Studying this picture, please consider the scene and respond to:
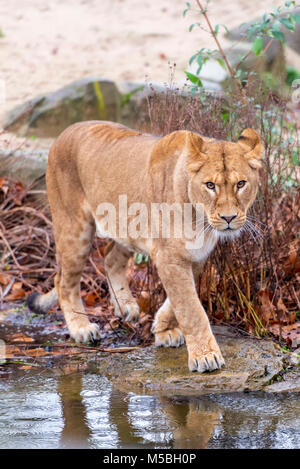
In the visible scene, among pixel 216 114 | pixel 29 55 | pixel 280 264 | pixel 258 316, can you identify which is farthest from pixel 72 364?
pixel 29 55

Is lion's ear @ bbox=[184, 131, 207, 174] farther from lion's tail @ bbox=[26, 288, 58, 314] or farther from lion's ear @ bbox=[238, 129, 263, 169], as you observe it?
lion's tail @ bbox=[26, 288, 58, 314]

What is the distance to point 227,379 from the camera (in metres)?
3.91

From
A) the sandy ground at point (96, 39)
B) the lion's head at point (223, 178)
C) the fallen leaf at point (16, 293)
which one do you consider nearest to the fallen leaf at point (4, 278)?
the fallen leaf at point (16, 293)

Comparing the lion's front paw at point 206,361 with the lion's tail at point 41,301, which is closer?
the lion's front paw at point 206,361

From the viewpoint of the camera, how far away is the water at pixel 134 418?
3.28 meters

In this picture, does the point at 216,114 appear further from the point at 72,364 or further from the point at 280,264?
the point at 72,364

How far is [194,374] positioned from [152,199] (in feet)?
3.37

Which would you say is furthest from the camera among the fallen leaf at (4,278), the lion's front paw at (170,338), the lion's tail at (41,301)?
the fallen leaf at (4,278)

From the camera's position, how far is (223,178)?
12.1 ft

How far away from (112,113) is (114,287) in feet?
16.9

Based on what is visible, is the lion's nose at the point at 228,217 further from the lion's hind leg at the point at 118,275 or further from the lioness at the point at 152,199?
the lion's hind leg at the point at 118,275

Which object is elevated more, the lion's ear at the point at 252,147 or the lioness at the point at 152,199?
the lion's ear at the point at 252,147

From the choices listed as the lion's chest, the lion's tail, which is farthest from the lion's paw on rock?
the lion's chest

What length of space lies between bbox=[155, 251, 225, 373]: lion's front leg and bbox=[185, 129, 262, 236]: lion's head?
0.39m
